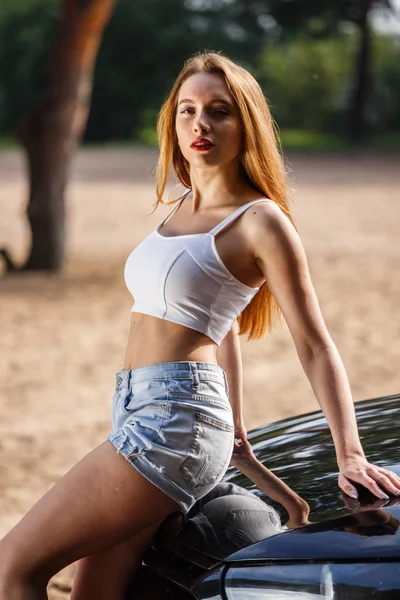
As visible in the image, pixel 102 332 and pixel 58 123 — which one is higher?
pixel 58 123

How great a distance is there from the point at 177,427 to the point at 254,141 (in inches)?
28.1

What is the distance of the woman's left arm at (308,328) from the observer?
217 centimetres

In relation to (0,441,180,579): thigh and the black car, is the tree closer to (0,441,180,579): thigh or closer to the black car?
the black car

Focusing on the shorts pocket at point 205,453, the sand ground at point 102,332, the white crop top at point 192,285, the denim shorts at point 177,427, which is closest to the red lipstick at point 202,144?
the white crop top at point 192,285

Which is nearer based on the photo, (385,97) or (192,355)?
(192,355)

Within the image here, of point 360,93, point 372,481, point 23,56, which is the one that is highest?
point 372,481

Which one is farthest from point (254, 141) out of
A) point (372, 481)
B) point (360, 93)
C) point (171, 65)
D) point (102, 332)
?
point (171, 65)

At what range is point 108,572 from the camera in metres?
2.21

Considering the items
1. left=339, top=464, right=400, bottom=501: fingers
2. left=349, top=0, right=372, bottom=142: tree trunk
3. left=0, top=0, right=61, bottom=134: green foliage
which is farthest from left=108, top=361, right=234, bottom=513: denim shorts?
left=0, top=0, right=61, bottom=134: green foliage

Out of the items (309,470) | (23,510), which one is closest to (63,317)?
(23,510)

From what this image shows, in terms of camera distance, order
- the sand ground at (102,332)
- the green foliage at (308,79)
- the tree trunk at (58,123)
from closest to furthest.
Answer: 1. the sand ground at (102,332)
2. the tree trunk at (58,123)
3. the green foliage at (308,79)

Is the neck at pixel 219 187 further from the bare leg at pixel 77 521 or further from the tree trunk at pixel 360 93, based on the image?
the tree trunk at pixel 360 93

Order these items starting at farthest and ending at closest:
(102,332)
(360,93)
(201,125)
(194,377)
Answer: (360,93) → (102,332) → (201,125) → (194,377)

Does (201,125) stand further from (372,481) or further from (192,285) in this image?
(372,481)
